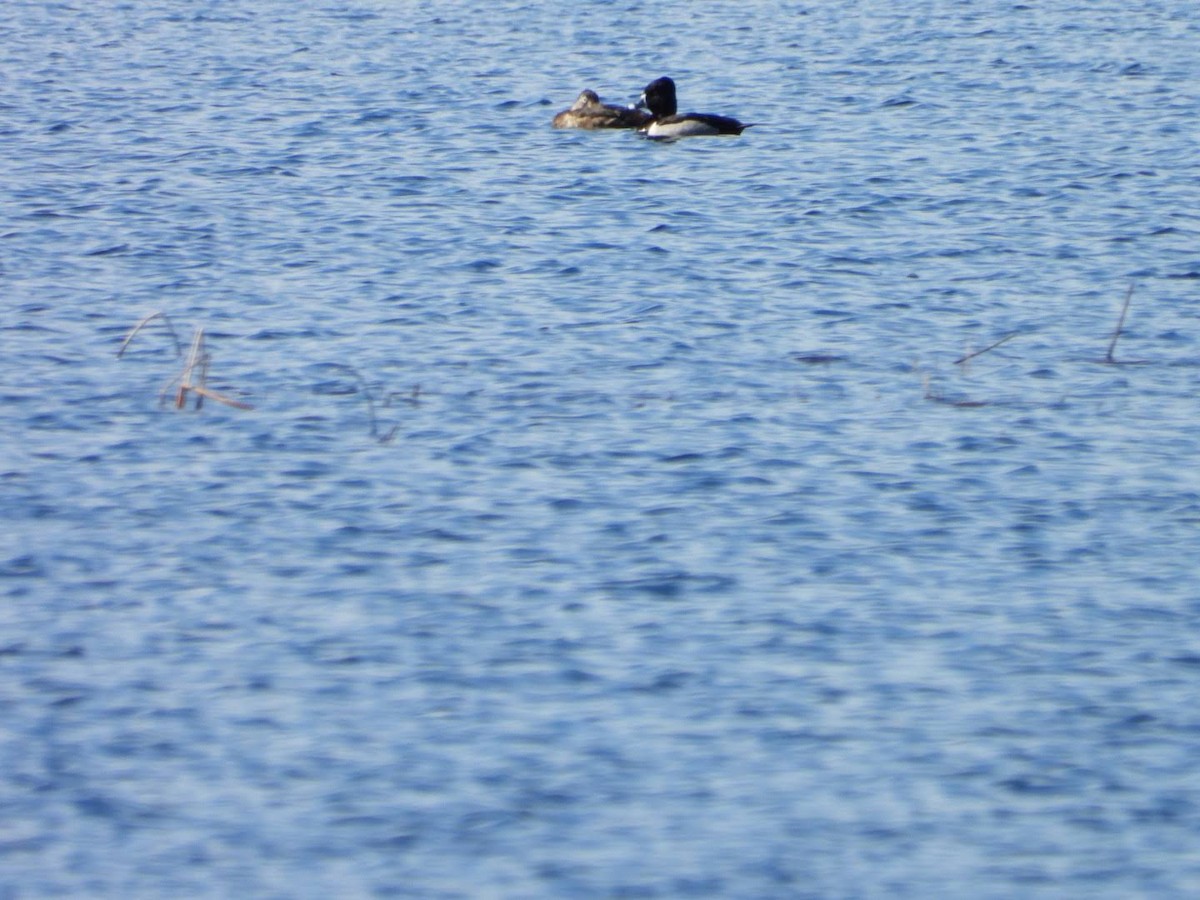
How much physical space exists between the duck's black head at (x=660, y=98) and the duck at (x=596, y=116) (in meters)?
0.10

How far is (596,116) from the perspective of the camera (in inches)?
842

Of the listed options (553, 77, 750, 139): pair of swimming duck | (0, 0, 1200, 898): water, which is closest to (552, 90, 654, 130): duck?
(553, 77, 750, 139): pair of swimming duck

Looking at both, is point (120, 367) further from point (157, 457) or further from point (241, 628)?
point (241, 628)

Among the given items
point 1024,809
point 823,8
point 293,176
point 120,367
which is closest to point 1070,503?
point 1024,809

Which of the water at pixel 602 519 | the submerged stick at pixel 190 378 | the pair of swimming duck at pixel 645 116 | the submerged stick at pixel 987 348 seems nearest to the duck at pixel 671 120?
the pair of swimming duck at pixel 645 116

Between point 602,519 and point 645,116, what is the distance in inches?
481

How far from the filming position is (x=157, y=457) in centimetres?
1095

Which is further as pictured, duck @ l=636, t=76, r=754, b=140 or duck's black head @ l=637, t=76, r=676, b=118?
duck's black head @ l=637, t=76, r=676, b=118

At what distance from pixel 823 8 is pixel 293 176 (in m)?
14.3

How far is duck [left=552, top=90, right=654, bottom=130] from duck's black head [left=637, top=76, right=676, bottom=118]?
0.10m

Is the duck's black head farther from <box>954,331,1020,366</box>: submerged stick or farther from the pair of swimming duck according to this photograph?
<box>954,331,1020,366</box>: submerged stick

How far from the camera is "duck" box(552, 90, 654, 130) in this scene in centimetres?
2139

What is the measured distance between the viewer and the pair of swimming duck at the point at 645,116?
21.0 metres

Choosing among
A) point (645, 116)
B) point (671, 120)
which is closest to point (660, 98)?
point (645, 116)
